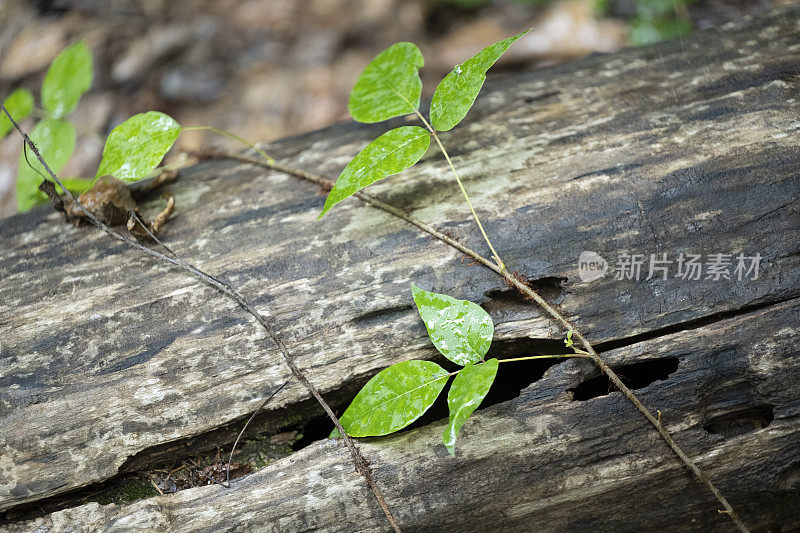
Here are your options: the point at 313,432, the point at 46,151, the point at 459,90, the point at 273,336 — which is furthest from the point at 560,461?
the point at 46,151

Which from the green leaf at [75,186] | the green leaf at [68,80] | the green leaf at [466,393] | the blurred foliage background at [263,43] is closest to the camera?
the green leaf at [466,393]

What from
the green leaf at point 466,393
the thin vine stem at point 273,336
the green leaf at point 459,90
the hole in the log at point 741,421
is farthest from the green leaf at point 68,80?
the hole in the log at point 741,421

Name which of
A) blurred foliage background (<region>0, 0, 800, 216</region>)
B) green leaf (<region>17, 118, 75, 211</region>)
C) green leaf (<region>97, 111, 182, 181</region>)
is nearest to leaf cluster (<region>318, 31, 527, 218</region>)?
green leaf (<region>97, 111, 182, 181</region>)

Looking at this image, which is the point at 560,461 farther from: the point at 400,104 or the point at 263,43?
the point at 263,43

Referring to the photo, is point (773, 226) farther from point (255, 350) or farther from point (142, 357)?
point (142, 357)

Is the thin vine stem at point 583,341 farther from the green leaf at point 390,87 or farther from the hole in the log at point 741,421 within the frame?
the green leaf at point 390,87

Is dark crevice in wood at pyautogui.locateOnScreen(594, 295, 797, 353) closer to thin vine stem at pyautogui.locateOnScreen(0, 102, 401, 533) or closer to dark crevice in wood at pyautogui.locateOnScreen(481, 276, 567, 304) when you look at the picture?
dark crevice in wood at pyautogui.locateOnScreen(481, 276, 567, 304)
